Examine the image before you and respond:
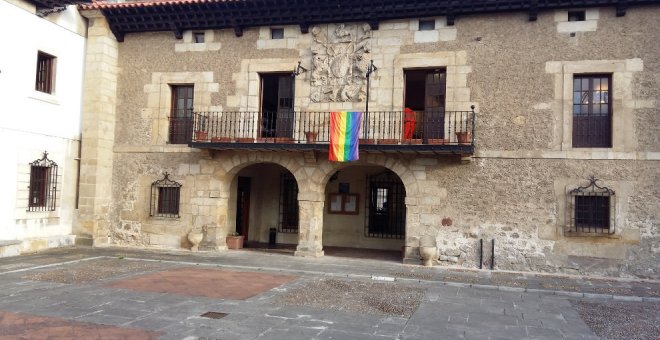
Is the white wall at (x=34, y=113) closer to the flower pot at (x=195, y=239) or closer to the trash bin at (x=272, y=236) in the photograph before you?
the flower pot at (x=195, y=239)

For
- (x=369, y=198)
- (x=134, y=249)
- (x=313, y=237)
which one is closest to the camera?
(x=313, y=237)

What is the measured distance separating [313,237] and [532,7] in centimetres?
744

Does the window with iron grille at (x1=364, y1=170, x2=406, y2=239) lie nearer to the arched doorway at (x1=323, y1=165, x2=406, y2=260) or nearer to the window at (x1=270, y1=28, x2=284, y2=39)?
the arched doorway at (x1=323, y1=165, x2=406, y2=260)

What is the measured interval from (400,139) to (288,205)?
5403mm

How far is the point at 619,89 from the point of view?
11320 millimetres

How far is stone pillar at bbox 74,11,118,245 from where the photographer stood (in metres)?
14.1

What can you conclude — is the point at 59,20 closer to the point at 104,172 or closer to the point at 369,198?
the point at 104,172

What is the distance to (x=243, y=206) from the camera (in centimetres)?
1623

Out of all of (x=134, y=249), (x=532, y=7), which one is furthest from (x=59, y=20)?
(x=532, y=7)

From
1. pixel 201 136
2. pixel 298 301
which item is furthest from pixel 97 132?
pixel 298 301

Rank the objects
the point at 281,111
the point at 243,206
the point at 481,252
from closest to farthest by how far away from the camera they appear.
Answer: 1. the point at 481,252
2. the point at 281,111
3. the point at 243,206

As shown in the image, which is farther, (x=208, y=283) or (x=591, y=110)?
(x=591, y=110)

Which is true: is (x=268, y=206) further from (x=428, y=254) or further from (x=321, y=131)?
(x=428, y=254)

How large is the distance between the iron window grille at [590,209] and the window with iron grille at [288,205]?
8011 millimetres
